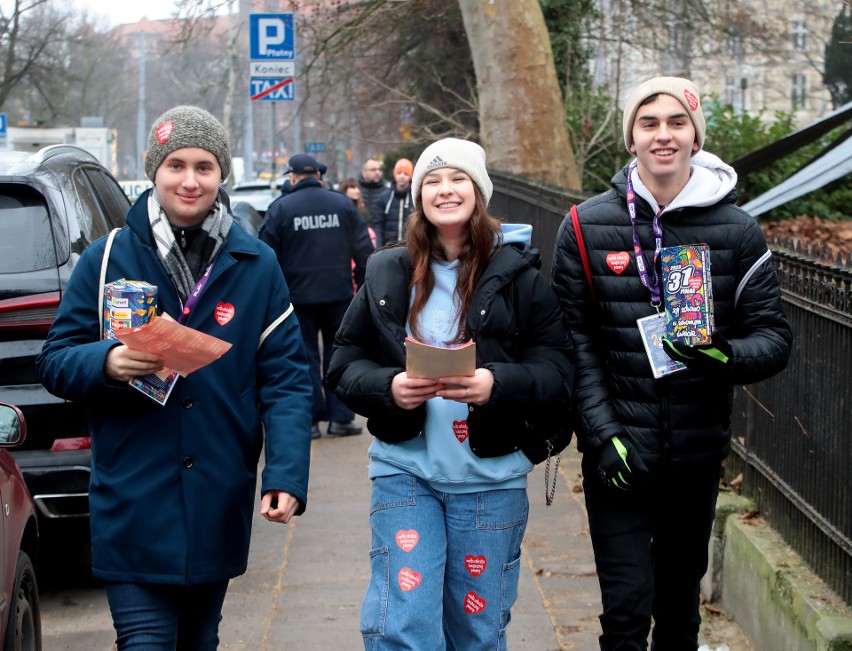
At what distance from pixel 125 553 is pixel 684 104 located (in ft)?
6.67

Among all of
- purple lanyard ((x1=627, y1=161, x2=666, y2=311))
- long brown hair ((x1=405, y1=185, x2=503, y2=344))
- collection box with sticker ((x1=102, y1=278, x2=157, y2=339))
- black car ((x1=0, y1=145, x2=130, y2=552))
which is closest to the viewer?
collection box with sticker ((x1=102, y1=278, x2=157, y2=339))

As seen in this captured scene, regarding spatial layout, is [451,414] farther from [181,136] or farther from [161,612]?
[181,136]

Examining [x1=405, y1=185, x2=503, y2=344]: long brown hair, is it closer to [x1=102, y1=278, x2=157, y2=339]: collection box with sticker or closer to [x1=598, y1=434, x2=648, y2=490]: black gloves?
[x1=598, y1=434, x2=648, y2=490]: black gloves

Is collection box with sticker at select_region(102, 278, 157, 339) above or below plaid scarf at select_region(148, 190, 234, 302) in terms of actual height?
below

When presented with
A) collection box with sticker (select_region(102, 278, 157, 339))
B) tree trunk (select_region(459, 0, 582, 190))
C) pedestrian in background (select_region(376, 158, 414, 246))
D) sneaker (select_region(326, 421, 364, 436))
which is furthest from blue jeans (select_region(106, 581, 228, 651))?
pedestrian in background (select_region(376, 158, 414, 246))

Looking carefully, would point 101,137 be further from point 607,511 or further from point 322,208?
point 607,511

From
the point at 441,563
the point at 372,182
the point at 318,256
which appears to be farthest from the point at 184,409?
the point at 372,182

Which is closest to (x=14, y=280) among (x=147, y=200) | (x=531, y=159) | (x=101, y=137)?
(x=147, y=200)

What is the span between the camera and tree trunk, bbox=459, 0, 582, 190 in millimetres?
14078

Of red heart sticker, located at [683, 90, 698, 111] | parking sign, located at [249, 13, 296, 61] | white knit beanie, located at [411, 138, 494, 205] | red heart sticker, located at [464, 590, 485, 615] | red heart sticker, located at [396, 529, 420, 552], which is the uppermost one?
parking sign, located at [249, 13, 296, 61]

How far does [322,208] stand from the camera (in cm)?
927

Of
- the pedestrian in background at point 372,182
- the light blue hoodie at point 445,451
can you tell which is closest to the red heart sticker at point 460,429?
the light blue hoodie at point 445,451

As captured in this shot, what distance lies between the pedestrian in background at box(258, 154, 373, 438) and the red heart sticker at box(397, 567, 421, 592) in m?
5.65

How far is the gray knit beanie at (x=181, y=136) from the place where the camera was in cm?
343
